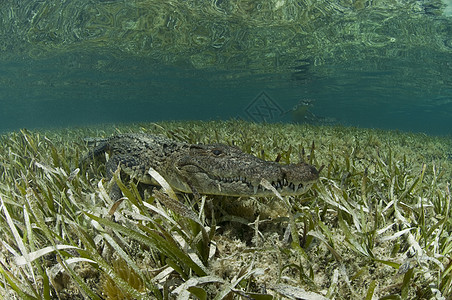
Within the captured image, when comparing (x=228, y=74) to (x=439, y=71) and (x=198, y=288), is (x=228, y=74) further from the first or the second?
(x=198, y=288)

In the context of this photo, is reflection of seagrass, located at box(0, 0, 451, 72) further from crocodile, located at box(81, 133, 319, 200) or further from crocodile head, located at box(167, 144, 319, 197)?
crocodile head, located at box(167, 144, 319, 197)

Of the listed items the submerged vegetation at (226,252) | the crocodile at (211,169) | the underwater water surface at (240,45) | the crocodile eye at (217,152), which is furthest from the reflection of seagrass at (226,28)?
the submerged vegetation at (226,252)

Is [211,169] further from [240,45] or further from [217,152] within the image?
[240,45]

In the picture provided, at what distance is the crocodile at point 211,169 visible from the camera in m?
2.14

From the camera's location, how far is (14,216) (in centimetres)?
231

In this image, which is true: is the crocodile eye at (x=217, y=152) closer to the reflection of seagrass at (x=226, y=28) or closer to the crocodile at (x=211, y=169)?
the crocodile at (x=211, y=169)

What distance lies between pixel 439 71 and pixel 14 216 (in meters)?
31.8

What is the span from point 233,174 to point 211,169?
0.83 ft

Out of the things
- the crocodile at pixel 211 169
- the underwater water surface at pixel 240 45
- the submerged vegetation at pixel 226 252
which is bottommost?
the submerged vegetation at pixel 226 252

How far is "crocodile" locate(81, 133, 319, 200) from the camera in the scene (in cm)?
214

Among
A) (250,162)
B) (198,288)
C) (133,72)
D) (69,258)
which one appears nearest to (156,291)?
(198,288)

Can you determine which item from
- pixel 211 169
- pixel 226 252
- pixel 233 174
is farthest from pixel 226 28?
pixel 226 252

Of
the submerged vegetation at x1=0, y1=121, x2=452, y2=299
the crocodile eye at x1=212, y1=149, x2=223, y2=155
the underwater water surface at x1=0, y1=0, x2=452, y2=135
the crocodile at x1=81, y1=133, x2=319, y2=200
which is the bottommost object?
the submerged vegetation at x1=0, y1=121, x2=452, y2=299

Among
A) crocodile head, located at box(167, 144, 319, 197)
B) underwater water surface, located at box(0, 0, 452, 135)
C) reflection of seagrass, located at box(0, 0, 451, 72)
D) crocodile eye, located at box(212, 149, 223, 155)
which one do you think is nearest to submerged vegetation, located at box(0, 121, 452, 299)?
crocodile head, located at box(167, 144, 319, 197)
